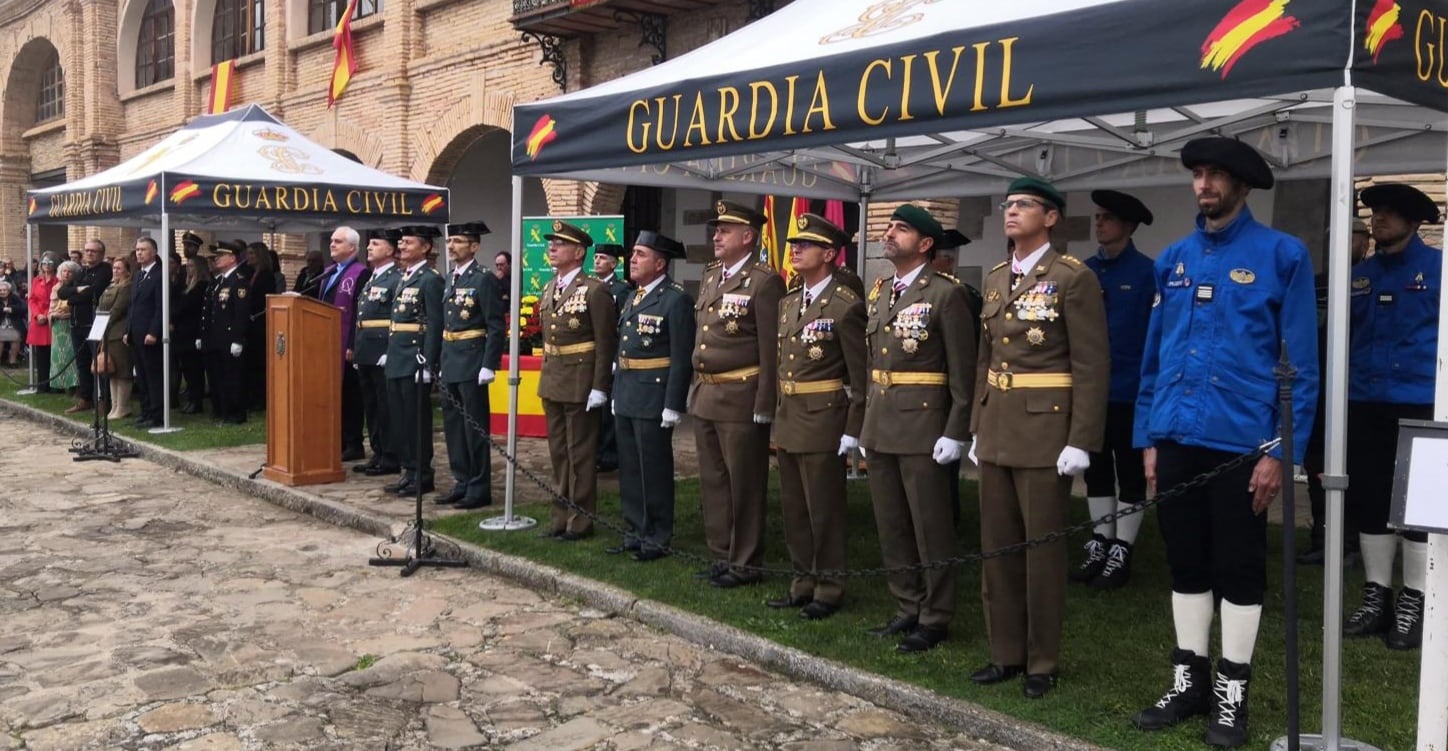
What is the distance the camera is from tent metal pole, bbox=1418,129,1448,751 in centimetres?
318

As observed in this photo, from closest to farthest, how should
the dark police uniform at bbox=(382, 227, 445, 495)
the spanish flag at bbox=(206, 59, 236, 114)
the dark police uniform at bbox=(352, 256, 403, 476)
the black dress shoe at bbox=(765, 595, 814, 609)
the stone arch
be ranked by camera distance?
the black dress shoe at bbox=(765, 595, 814, 609), the dark police uniform at bbox=(382, 227, 445, 495), the dark police uniform at bbox=(352, 256, 403, 476), the stone arch, the spanish flag at bbox=(206, 59, 236, 114)

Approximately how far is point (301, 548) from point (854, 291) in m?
3.83

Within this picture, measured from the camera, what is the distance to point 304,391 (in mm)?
8547

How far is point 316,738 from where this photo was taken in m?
3.91

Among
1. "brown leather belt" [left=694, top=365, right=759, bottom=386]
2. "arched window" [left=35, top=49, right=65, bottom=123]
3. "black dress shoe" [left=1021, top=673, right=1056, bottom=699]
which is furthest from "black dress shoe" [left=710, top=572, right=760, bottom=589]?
"arched window" [left=35, top=49, right=65, bottom=123]

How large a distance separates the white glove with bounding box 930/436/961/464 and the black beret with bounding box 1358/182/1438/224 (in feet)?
6.97

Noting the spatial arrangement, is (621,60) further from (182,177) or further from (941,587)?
(941,587)

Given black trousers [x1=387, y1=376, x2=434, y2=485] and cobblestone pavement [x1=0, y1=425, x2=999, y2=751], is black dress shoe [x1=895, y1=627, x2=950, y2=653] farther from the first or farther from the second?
black trousers [x1=387, y1=376, x2=434, y2=485]

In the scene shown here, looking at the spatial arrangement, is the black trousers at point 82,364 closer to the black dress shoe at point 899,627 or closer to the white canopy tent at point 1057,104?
the white canopy tent at point 1057,104

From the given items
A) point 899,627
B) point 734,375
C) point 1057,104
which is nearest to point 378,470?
point 734,375

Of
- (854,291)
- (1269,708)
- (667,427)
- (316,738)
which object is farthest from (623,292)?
(1269,708)

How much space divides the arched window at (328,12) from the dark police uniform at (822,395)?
42.1ft

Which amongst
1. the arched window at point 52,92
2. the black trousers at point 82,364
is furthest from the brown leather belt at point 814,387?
the arched window at point 52,92

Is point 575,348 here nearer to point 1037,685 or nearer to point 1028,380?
point 1028,380
